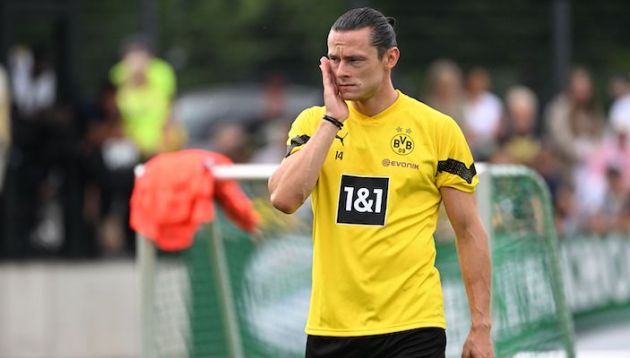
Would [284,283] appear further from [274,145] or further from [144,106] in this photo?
[274,145]

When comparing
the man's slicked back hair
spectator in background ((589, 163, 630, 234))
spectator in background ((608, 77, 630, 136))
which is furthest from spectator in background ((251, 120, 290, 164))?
the man's slicked back hair

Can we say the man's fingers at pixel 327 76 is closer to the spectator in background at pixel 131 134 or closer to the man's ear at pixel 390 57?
the man's ear at pixel 390 57

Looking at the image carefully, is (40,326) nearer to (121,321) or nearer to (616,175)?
(121,321)

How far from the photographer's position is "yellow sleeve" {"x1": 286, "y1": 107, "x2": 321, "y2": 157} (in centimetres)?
620

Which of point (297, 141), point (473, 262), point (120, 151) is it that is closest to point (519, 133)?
point (120, 151)

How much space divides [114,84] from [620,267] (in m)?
5.09

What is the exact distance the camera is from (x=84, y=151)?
1513cm

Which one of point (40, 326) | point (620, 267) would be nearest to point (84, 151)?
point (40, 326)

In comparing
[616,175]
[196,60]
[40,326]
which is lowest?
[40,326]

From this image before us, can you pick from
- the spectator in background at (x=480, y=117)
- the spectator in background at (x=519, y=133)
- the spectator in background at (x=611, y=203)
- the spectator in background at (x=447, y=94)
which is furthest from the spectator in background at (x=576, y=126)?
the spectator in background at (x=447, y=94)

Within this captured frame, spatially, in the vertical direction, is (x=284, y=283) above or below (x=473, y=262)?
below

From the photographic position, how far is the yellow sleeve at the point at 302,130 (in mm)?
6195

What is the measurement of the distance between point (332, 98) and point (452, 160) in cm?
55

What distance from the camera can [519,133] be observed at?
15.9m
